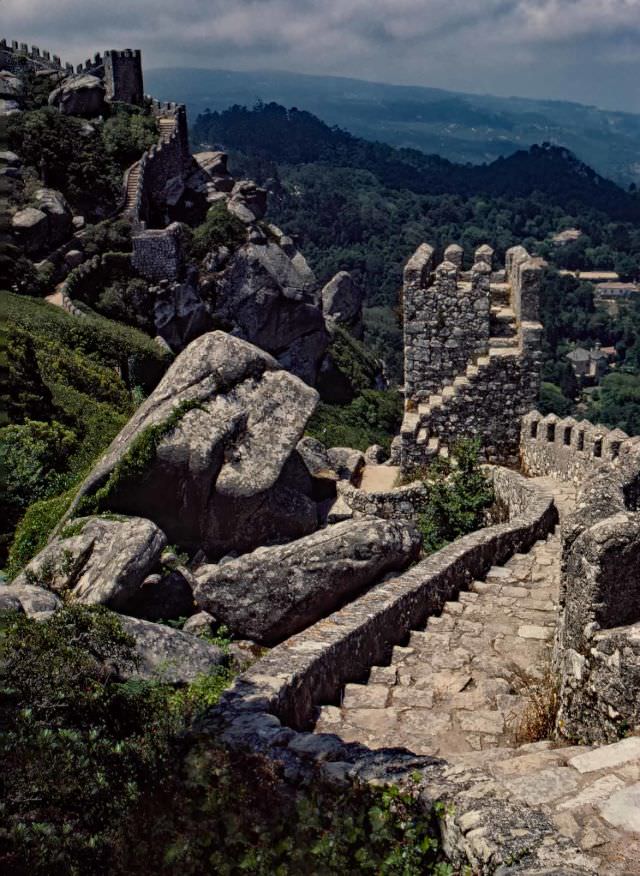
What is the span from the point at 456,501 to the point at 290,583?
4.32m

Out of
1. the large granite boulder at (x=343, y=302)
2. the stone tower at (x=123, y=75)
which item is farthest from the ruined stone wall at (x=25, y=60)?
the large granite boulder at (x=343, y=302)

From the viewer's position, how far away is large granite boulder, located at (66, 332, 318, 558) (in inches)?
440

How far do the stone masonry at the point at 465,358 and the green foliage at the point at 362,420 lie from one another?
51.7 ft

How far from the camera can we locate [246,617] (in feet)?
29.3

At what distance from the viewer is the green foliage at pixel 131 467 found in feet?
35.8

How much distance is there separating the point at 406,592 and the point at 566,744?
2950 millimetres

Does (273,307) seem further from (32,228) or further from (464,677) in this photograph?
(464,677)

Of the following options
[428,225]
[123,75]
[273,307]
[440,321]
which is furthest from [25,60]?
[428,225]

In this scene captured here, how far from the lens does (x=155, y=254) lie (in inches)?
1460

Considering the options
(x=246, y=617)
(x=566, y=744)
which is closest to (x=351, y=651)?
(x=246, y=617)

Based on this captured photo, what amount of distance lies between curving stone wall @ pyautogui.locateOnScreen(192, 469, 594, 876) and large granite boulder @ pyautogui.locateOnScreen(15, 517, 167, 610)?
2374 millimetres

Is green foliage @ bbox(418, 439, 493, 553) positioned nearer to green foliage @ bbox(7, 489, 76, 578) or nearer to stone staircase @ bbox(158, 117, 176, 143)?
green foliage @ bbox(7, 489, 76, 578)

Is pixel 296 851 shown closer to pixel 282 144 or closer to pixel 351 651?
pixel 351 651

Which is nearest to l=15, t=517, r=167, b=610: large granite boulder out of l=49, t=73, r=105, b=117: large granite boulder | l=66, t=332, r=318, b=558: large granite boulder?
l=66, t=332, r=318, b=558: large granite boulder
